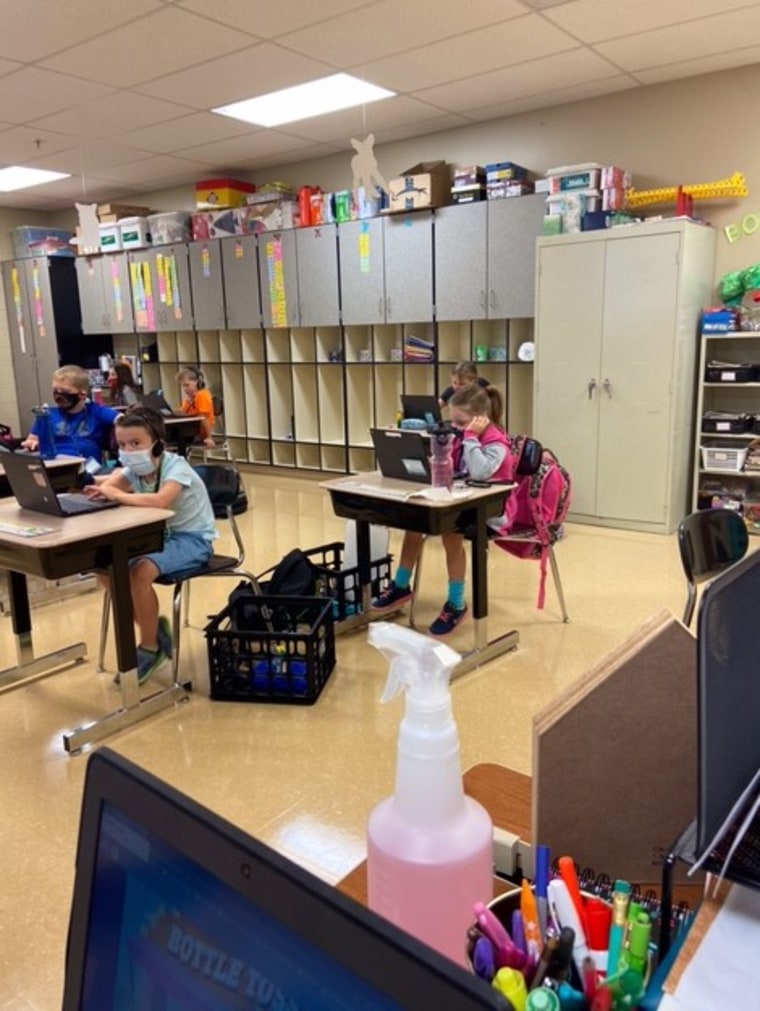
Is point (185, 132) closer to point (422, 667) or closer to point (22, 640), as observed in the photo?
point (22, 640)

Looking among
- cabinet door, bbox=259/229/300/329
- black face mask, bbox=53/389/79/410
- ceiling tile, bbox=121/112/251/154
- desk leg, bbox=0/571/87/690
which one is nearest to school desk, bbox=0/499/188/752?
desk leg, bbox=0/571/87/690

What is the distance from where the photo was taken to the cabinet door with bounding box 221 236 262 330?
7.30m

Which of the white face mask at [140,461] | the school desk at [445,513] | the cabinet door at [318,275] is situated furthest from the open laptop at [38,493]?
the cabinet door at [318,275]

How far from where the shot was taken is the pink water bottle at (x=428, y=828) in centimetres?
70

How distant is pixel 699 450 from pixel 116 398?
17.2 feet

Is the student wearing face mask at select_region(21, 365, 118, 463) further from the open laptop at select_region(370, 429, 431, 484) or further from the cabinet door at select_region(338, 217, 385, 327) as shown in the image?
the cabinet door at select_region(338, 217, 385, 327)

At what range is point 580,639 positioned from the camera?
352 centimetres

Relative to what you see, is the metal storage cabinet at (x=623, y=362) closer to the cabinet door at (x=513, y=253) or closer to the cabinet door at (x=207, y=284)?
the cabinet door at (x=513, y=253)

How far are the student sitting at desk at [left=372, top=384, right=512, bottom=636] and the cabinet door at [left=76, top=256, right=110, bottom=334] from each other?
20.1 feet

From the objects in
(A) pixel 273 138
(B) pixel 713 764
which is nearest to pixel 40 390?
(A) pixel 273 138

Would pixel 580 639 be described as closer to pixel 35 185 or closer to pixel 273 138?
pixel 273 138

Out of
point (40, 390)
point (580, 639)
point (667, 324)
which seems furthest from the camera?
point (40, 390)

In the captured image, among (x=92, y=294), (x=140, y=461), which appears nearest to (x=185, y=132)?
(x=92, y=294)

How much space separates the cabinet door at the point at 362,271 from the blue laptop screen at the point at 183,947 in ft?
20.7
